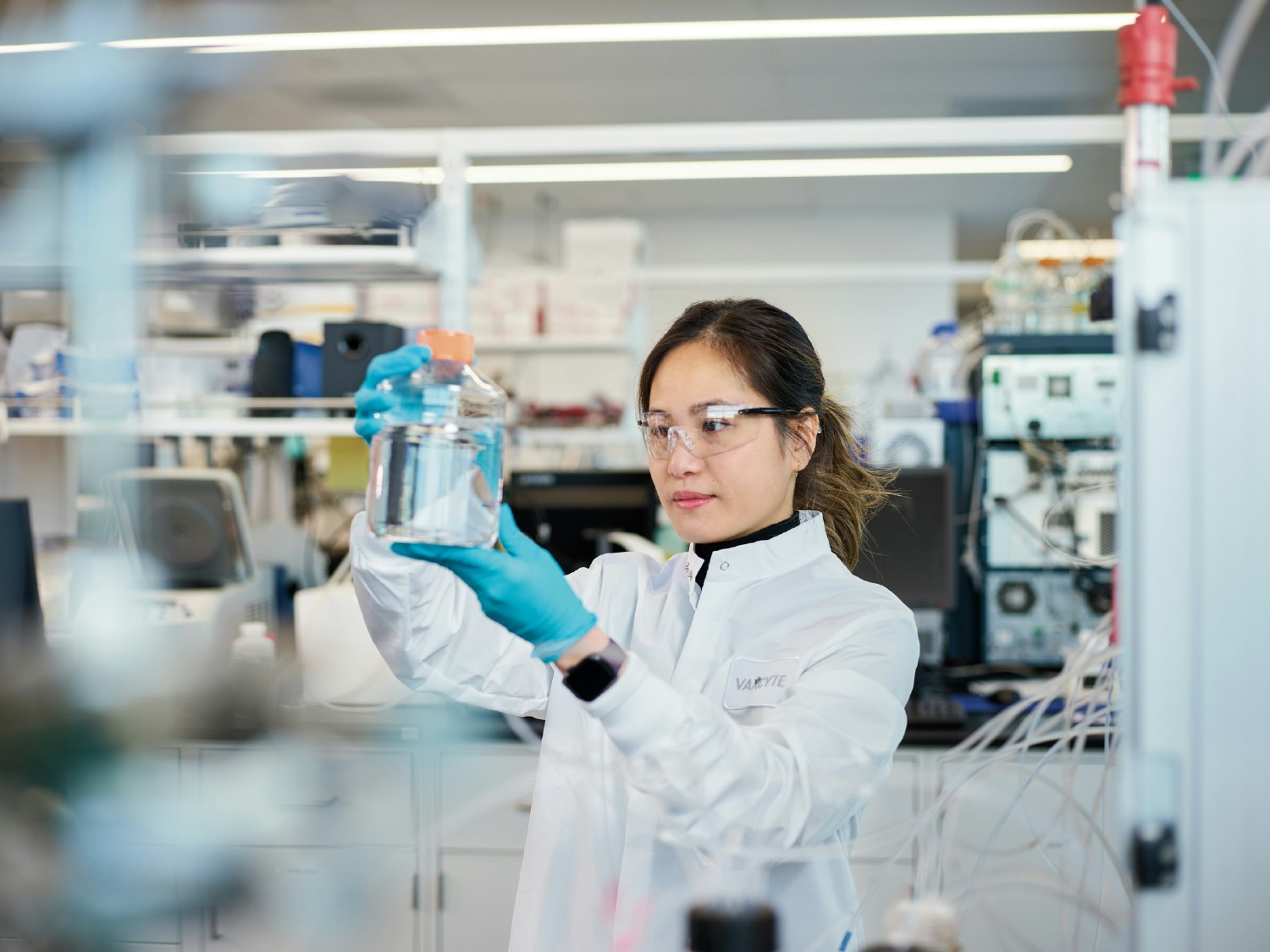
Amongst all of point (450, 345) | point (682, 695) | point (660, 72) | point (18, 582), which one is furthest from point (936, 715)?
point (660, 72)

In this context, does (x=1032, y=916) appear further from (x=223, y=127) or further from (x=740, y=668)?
(x=223, y=127)

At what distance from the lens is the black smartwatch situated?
0.80 metres

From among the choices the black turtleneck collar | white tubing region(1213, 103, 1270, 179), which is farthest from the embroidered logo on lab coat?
white tubing region(1213, 103, 1270, 179)

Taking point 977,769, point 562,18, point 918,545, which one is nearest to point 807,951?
point 977,769

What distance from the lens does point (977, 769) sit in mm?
892

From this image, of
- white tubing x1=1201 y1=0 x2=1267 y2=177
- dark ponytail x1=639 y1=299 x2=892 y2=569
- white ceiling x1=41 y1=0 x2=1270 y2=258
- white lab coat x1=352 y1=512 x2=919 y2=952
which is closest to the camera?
white tubing x1=1201 y1=0 x2=1267 y2=177

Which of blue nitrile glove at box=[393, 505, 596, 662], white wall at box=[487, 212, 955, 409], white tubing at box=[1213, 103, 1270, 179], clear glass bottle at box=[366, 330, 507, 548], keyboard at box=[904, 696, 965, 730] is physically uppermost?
white wall at box=[487, 212, 955, 409]

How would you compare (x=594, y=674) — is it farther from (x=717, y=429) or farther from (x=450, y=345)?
(x=717, y=429)

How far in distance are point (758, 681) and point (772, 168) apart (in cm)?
526

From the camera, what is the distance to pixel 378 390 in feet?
3.49

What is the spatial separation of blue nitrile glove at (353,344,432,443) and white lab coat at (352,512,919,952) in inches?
4.9

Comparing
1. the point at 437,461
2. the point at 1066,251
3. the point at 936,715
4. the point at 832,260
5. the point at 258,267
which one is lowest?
the point at 936,715

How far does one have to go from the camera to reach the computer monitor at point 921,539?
2.45m

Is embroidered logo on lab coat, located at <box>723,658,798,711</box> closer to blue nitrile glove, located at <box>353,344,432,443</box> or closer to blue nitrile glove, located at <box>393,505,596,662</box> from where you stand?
blue nitrile glove, located at <box>393,505,596,662</box>
